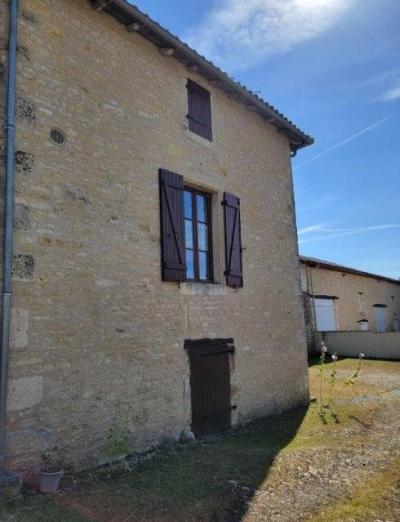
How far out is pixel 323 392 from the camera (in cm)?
958

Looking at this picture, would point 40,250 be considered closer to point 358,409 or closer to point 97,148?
point 97,148

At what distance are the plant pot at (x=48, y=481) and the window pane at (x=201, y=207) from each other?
13.6ft

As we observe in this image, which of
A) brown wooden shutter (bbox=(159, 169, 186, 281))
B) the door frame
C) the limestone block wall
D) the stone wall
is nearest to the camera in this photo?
brown wooden shutter (bbox=(159, 169, 186, 281))

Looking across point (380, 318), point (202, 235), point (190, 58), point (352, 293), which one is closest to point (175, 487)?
point (202, 235)

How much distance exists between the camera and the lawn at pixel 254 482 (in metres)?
3.75

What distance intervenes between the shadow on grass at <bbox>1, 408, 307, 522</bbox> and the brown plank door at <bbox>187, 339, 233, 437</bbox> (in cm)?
43

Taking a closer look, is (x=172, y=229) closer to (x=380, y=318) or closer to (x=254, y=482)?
(x=254, y=482)

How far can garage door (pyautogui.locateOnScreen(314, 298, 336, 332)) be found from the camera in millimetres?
15886

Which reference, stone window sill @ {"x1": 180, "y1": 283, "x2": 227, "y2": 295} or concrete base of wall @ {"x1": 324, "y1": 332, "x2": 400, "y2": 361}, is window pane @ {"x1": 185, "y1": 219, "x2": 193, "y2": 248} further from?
concrete base of wall @ {"x1": 324, "y1": 332, "x2": 400, "y2": 361}

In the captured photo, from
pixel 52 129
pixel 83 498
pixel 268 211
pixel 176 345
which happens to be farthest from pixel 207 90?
pixel 83 498

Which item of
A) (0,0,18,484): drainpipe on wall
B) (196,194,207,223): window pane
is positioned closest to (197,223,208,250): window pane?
(196,194,207,223): window pane

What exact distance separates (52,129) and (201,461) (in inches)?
163

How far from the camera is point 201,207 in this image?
7.13 m

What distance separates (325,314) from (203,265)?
1060cm
